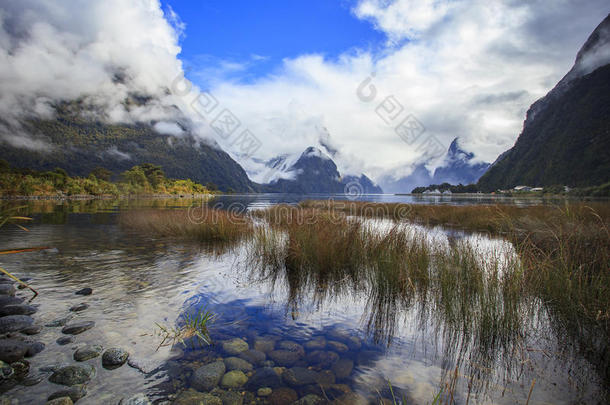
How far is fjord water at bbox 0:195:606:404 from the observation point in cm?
281

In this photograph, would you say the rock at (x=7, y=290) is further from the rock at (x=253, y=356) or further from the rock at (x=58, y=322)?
the rock at (x=253, y=356)

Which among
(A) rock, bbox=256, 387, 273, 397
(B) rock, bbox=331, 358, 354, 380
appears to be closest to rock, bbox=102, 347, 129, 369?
(A) rock, bbox=256, 387, 273, 397

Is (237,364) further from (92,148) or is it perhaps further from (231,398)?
(92,148)

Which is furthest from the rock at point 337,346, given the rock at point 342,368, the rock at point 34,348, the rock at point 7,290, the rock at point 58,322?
the rock at point 7,290

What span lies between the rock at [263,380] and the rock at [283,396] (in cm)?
9

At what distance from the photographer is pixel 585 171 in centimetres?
7650

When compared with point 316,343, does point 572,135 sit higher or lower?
higher

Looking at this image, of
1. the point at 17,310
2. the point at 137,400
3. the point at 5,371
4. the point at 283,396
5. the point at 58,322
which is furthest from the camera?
the point at 17,310

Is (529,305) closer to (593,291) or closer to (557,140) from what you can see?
(593,291)

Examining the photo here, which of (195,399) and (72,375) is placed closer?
(195,399)

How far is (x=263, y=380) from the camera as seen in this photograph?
9.73 feet

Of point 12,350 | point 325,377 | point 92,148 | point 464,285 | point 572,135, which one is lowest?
point 325,377

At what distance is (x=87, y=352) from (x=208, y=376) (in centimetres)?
165

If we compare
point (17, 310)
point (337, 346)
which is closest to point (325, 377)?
point (337, 346)
